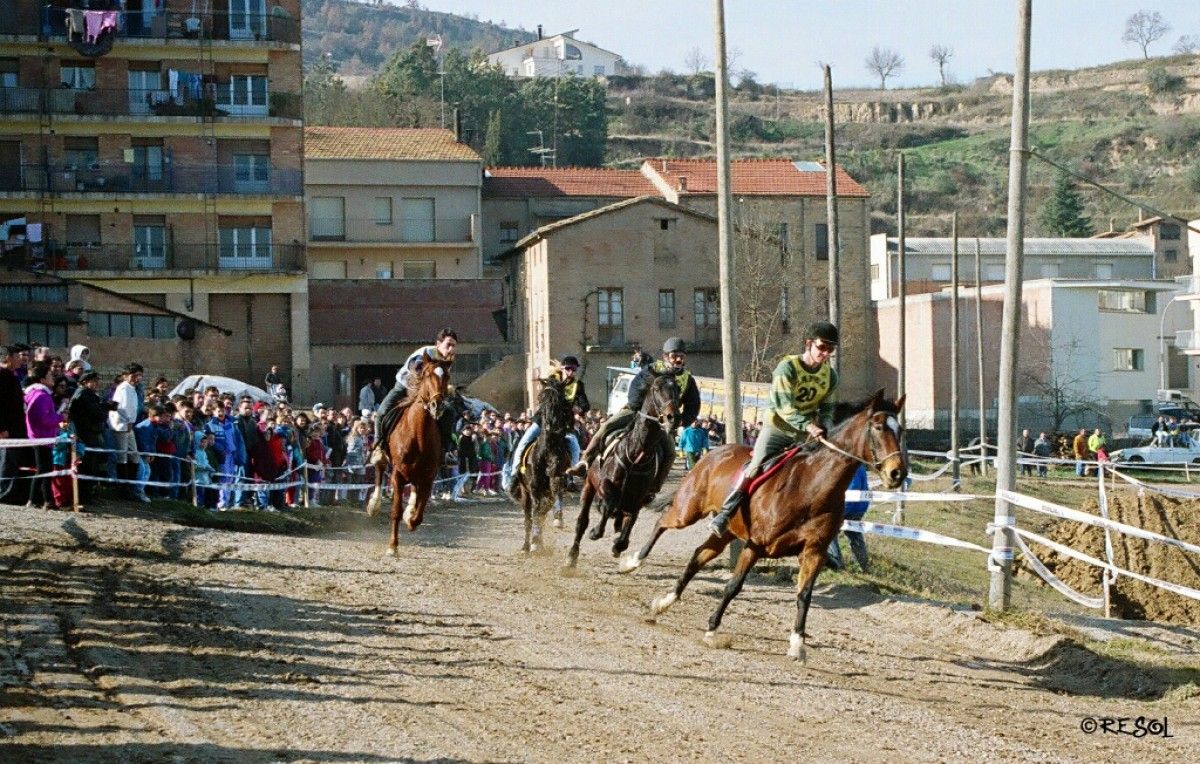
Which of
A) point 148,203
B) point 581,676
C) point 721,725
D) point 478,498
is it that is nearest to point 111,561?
point 581,676

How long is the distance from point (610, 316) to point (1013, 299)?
164 feet

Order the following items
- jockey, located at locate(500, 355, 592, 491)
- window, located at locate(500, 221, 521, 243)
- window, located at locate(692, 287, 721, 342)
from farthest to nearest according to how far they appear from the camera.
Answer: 1. window, located at locate(500, 221, 521, 243)
2. window, located at locate(692, 287, 721, 342)
3. jockey, located at locate(500, 355, 592, 491)

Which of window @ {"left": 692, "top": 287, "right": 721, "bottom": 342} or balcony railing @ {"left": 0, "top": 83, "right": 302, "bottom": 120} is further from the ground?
balcony railing @ {"left": 0, "top": 83, "right": 302, "bottom": 120}

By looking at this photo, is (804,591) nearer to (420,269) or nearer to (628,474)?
(628,474)

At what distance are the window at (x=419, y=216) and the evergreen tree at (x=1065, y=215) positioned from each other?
6351 centimetres

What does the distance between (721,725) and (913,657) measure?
427 centimetres

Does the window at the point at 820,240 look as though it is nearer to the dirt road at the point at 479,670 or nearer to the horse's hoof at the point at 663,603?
the dirt road at the point at 479,670

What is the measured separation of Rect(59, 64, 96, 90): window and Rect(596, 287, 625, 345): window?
22810mm

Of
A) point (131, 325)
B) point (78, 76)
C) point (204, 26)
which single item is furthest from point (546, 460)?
point (78, 76)

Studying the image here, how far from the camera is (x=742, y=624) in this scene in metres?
15.8

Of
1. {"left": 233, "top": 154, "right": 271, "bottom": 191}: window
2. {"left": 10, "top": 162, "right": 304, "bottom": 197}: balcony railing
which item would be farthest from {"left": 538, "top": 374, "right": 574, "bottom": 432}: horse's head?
{"left": 233, "top": 154, "right": 271, "bottom": 191}: window

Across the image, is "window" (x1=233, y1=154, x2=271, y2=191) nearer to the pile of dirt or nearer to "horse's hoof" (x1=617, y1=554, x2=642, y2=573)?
the pile of dirt

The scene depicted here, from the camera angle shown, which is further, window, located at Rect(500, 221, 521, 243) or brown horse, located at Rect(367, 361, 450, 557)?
window, located at Rect(500, 221, 521, 243)

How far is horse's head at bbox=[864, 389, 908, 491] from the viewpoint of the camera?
1293cm
